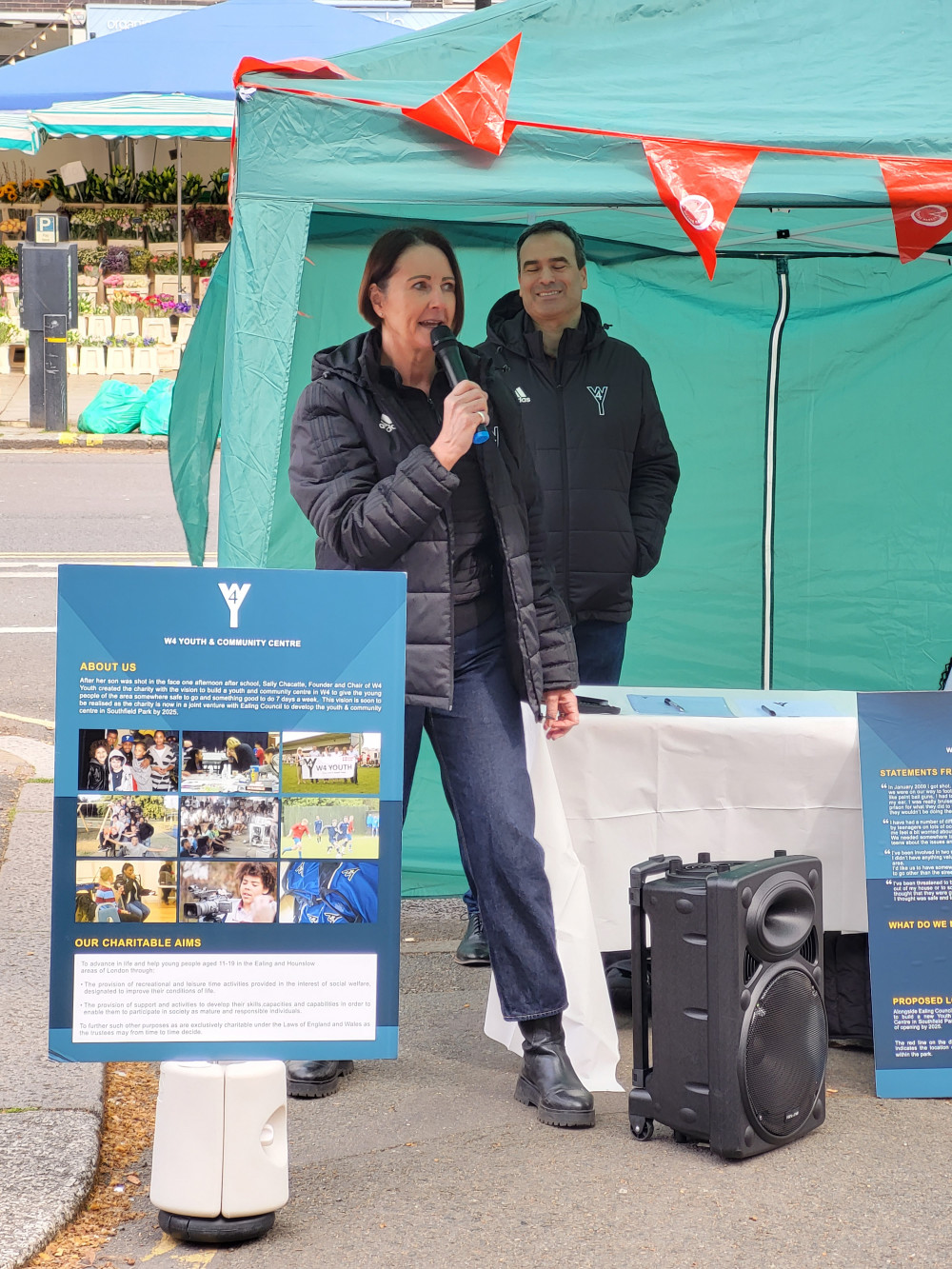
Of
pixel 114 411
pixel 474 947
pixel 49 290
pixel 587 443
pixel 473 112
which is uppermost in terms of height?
pixel 49 290

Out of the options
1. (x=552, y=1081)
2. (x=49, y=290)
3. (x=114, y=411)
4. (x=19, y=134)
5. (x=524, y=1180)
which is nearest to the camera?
(x=524, y=1180)

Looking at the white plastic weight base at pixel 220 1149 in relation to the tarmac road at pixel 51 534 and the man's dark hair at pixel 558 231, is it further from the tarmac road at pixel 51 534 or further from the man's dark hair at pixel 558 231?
the tarmac road at pixel 51 534

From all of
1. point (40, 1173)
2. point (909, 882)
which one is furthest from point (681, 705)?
point (40, 1173)

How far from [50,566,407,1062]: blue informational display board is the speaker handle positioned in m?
0.76

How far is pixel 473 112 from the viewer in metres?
3.51

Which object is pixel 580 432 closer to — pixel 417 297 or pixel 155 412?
pixel 417 297

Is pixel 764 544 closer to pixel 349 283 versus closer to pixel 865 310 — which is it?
pixel 865 310

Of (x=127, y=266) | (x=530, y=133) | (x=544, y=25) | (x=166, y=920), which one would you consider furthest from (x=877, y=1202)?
(x=127, y=266)

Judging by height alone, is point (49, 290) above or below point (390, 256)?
above

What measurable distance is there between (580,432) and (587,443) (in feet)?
0.13

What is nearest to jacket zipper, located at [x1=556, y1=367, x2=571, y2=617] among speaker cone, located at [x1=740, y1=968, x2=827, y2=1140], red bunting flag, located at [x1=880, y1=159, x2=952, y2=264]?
red bunting flag, located at [x1=880, y1=159, x2=952, y2=264]

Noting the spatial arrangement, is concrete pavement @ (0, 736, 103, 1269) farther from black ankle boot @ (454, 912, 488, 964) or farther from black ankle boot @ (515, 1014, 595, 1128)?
black ankle boot @ (454, 912, 488, 964)

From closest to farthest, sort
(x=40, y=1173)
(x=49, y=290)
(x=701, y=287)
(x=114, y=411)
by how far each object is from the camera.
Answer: (x=40, y=1173) → (x=701, y=287) → (x=49, y=290) → (x=114, y=411)

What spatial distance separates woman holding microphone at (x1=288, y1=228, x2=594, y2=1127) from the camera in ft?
Result: 11.6
